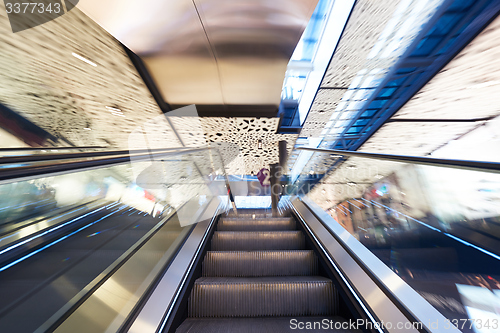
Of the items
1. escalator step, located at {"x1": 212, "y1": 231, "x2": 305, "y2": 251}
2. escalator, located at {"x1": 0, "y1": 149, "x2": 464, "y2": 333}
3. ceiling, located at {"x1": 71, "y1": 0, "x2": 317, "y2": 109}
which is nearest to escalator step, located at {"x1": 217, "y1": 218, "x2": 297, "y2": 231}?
escalator, located at {"x1": 0, "y1": 149, "x2": 464, "y2": 333}

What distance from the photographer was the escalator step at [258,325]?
1.46 meters

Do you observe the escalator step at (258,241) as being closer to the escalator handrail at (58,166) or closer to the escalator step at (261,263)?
the escalator step at (261,263)

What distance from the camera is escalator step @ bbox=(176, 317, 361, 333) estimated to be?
1.46 m

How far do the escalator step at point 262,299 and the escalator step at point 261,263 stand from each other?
15.1 inches

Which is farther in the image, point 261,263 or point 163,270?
point 261,263

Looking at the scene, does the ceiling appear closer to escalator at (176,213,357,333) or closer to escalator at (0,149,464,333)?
escalator at (0,149,464,333)

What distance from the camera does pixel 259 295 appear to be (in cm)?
176

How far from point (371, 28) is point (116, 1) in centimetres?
398

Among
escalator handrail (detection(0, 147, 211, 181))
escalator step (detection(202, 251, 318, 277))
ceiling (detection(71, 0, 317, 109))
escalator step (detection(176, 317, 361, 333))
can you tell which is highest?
ceiling (detection(71, 0, 317, 109))

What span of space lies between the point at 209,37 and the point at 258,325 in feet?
13.1

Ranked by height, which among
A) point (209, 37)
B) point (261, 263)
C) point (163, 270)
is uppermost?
point (209, 37)

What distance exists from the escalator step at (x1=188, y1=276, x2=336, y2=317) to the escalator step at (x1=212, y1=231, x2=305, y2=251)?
863mm

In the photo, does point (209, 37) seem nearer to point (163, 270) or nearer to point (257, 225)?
point (257, 225)

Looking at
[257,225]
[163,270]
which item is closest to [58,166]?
[163,270]
